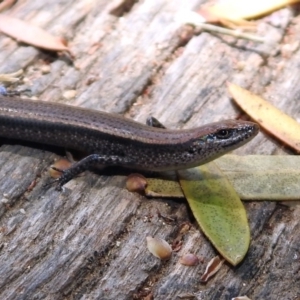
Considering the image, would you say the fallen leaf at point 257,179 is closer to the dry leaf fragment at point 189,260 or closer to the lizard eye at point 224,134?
the lizard eye at point 224,134

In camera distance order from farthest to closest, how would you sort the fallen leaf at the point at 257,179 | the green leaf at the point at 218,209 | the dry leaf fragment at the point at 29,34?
1. the dry leaf fragment at the point at 29,34
2. the fallen leaf at the point at 257,179
3. the green leaf at the point at 218,209

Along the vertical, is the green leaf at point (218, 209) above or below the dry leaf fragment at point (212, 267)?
above

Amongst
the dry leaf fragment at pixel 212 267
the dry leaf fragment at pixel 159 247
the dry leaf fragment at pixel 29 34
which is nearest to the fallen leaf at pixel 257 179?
the dry leaf fragment at pixel 159 247

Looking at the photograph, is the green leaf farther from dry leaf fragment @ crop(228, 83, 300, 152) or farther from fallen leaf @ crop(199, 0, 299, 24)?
fallen leaf @ crop(199, 0, 299, 24)

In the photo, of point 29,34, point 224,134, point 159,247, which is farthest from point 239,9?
point 159,247

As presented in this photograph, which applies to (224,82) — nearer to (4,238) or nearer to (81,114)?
(81,114)

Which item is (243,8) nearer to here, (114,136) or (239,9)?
(239,9)
